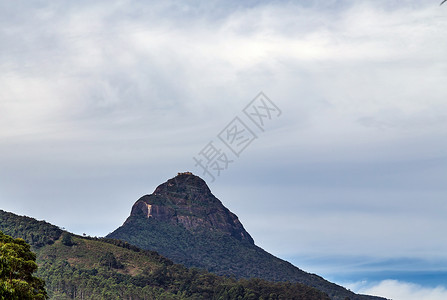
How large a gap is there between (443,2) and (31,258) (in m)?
52.6

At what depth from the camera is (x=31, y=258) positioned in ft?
235

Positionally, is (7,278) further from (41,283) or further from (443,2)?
(443,2)

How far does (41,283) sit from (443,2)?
2070 inches

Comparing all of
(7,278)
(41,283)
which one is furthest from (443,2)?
(41,283)

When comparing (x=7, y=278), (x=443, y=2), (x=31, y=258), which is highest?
(x=443, y=2)

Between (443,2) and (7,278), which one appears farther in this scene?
(7,278)

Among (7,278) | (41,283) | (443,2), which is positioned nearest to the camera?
(443,2)

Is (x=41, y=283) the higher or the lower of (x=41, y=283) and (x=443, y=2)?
the lower

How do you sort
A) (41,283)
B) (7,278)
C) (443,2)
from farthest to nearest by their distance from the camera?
(41,283), (7,278), (443,2)

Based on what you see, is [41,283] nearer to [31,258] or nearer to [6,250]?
[31,258]

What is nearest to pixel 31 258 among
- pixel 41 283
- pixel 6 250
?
pixel 41 283

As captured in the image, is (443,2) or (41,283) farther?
(41,283)

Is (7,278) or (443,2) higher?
(443,2)

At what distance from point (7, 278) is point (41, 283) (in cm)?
1042
